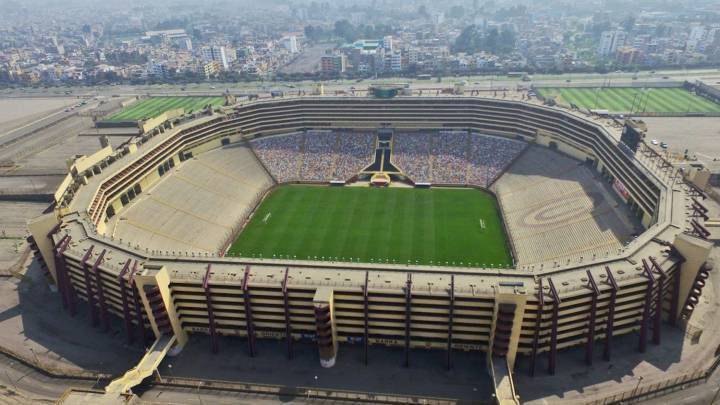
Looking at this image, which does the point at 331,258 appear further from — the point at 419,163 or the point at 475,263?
the point at 419,163

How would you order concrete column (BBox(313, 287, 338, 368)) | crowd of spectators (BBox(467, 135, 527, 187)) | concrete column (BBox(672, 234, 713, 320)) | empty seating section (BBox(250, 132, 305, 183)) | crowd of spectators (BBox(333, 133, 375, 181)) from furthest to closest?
crowd of spectators (BBox(333, 133, 375, 181)) → empty seating section (BBox(250, 132, 305, 183)) → crowd of spectators (BBox(467, 135, 527, 187)) → concrete column (BBox(672, 234, 713, 320)) → concrete column (BBox(313, 287, 338, 368))

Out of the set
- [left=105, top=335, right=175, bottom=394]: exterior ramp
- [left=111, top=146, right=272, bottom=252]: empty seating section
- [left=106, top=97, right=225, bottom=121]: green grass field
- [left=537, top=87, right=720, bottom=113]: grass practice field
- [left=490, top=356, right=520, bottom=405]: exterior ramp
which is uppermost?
[left=537, top=87, right=720, bottom=113]: grass practice field

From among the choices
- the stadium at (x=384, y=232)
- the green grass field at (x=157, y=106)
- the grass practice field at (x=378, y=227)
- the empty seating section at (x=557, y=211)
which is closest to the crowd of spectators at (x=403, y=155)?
the stadium at (x=384, y=232)

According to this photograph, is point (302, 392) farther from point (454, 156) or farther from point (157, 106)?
point (157, 106)

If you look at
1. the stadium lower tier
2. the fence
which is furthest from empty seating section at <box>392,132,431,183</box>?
the fence

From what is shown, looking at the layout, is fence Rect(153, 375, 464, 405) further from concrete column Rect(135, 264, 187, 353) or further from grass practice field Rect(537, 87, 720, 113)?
grass practice field Rect(537, 87, 720, 113)

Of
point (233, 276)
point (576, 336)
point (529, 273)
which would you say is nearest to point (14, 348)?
point (233, 276)

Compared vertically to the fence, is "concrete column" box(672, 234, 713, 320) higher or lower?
higher

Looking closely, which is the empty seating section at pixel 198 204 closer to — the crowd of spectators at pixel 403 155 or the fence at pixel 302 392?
the crowd of spectators at pixel 403 155
